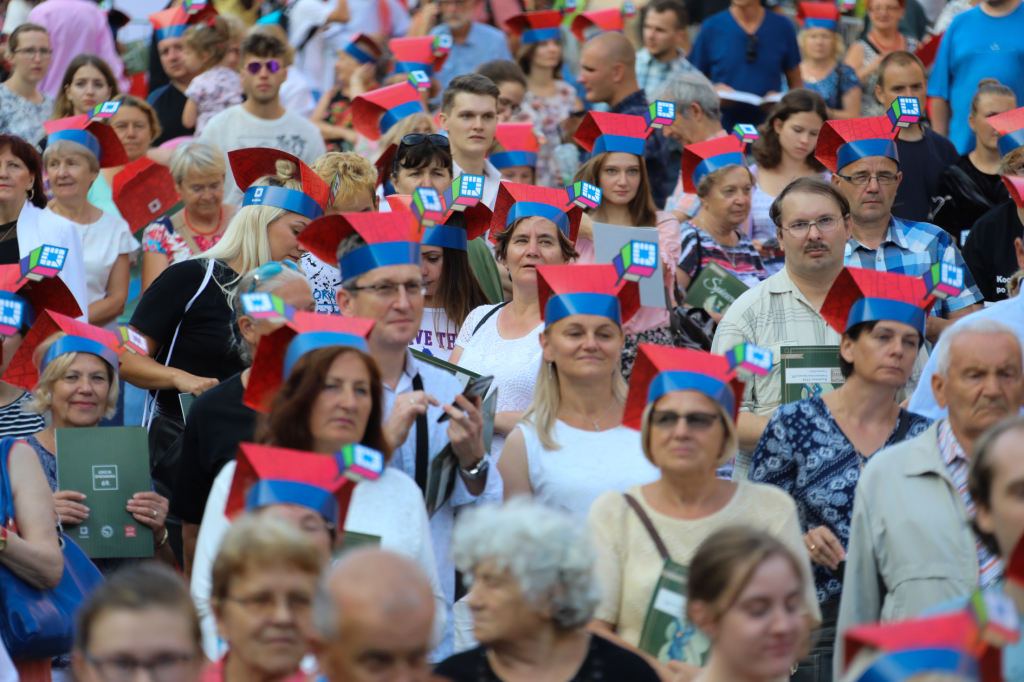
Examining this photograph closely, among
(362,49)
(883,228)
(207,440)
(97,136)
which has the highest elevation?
(362,49)

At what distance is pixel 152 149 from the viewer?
8.95 metres

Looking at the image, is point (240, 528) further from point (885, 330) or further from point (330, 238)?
point (885, 330)

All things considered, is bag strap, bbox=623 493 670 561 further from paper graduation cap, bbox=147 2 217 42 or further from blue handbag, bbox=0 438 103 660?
paper graduation cap, bbox=147 2 217 42

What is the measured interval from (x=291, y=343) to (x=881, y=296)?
6.80ft

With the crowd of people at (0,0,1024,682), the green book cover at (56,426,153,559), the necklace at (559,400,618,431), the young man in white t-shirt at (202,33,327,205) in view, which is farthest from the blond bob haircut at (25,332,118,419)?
the young man in white t-shirt at (202,33,327,205)

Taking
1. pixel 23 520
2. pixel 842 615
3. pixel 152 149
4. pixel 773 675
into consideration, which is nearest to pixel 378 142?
pixel 152 149

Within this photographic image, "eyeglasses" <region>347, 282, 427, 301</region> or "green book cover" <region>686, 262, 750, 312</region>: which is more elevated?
"green book cover" <region>686, 262, 750, 312</region>

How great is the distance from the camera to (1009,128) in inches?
277

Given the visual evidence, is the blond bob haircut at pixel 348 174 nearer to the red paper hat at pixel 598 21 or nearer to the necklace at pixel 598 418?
the necklace at pixel 598 418

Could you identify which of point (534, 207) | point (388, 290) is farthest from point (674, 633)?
→ point (534, 207)

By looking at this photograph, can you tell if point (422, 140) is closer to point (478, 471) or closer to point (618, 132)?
point (618, 132)

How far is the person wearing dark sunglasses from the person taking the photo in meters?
9.89

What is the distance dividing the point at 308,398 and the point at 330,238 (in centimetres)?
106

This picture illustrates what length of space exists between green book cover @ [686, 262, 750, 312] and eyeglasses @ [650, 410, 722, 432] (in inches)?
84.2
